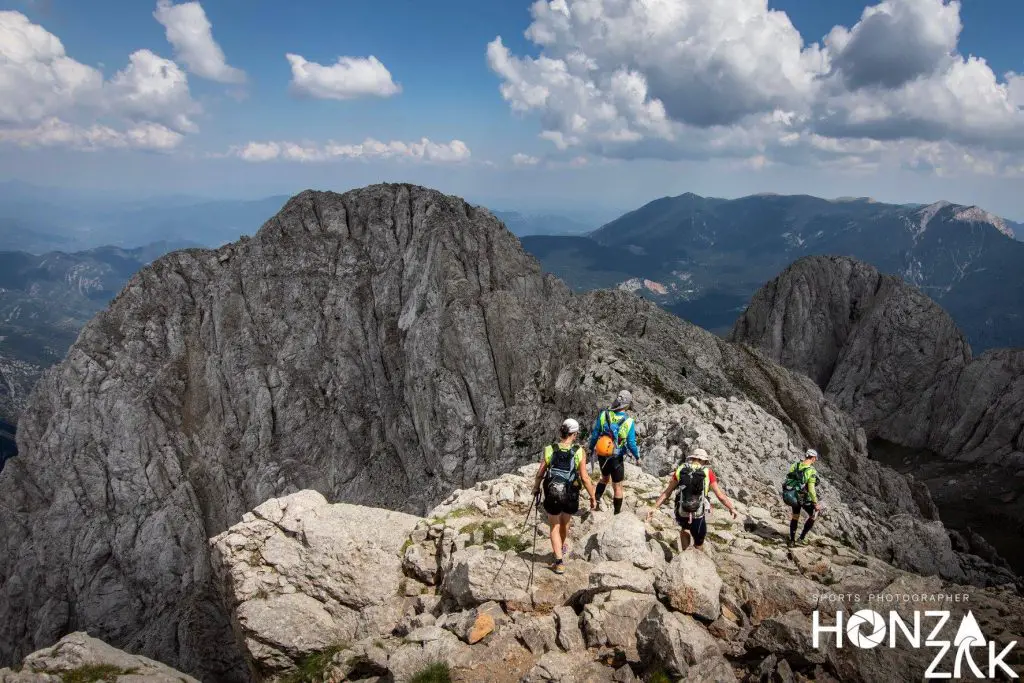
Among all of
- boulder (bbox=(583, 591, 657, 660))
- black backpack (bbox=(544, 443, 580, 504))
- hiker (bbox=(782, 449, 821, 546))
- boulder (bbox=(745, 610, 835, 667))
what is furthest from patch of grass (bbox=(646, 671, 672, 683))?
hiker (bbox=(782, 449, 821, 546))

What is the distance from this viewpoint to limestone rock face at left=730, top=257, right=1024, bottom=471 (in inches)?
3413

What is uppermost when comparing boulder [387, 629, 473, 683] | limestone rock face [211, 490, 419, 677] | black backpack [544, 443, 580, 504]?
black backpack [544, 443, 580, 504]

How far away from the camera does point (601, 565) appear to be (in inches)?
531

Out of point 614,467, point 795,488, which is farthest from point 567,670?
point 795,488

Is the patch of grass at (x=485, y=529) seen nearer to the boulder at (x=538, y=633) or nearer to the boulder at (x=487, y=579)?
A: the boulder at (x=487, y=579)

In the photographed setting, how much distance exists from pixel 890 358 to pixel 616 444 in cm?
10979

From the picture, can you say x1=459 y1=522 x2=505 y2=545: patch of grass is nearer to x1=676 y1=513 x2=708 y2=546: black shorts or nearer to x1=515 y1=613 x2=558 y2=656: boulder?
x1=515 y1=613 x2=558 y2=656: boulder

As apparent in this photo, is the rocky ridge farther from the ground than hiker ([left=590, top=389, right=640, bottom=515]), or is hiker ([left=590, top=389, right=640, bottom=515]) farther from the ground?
hiker ([left=590, top=389, right=640, bottom=515])

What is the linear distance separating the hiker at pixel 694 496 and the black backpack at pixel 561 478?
3.13 meters

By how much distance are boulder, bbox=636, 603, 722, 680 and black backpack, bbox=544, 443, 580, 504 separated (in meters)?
3.35

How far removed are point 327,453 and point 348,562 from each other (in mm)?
46206

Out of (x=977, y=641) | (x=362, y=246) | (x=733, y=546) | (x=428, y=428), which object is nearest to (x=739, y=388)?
(x=428, y=428)

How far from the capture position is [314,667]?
13125 mm

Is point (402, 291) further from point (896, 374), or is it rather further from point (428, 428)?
point (896, 374)
